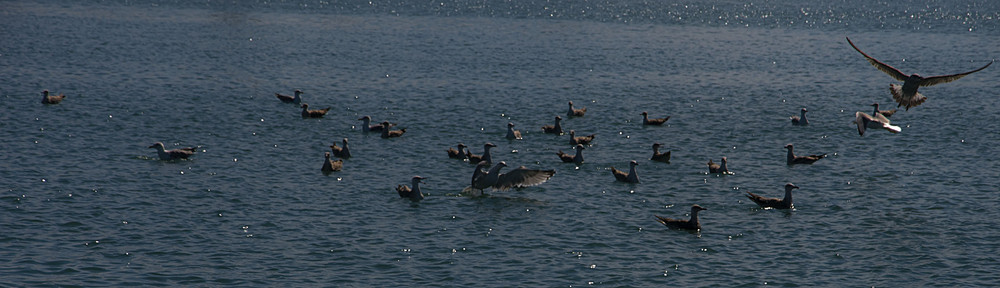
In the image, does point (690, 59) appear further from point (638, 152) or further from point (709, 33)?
point (638, 152)

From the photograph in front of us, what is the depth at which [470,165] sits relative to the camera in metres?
41.3

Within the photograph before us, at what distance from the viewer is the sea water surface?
28.7 meters

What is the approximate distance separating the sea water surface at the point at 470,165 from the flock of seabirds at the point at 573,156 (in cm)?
50

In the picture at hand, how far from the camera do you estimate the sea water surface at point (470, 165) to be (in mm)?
28734

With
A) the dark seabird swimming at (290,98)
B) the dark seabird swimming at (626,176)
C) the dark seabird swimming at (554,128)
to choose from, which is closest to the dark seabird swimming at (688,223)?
the dark seabird swimming at (626,176)

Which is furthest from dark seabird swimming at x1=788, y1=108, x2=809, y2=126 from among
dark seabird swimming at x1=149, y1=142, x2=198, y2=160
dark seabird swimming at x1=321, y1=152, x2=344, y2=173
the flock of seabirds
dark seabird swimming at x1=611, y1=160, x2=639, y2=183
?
dark seabird swimming at x1=149, y1=142, x2=198, y2=160

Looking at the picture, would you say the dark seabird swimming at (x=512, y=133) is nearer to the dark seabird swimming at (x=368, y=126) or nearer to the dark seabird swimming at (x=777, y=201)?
the dark seabird swimming at (x=368, y=126)

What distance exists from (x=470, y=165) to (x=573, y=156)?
418cm

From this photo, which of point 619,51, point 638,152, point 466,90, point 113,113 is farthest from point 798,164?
point 619,51

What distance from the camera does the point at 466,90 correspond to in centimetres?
6075

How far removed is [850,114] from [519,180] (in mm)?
25636

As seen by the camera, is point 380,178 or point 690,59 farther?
point 690,59

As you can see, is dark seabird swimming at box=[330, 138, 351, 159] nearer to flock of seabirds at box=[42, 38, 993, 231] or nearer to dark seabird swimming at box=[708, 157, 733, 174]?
flock of seabirds at box=[42, 38, 993, 231]

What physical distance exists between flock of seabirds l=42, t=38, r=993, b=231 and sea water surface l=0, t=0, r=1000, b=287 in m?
0.50
